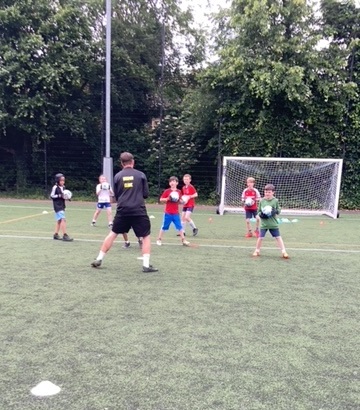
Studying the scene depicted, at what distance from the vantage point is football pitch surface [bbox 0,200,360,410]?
9.41ft

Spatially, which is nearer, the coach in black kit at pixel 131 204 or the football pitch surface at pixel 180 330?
the football pitch surface at pixel 180 330

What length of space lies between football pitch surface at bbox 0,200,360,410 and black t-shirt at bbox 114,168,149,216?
968mm

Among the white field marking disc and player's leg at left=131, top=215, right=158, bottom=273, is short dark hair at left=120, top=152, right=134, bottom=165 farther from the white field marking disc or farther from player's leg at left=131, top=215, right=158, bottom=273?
the white field marking disc

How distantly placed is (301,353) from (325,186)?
595 inches

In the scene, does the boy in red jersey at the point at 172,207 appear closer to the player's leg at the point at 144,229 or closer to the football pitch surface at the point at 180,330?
the football pitch surface at the point at 180,330

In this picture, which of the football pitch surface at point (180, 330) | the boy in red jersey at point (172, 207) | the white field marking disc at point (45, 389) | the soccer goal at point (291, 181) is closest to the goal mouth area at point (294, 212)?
the soccer goal at point (291, 181)

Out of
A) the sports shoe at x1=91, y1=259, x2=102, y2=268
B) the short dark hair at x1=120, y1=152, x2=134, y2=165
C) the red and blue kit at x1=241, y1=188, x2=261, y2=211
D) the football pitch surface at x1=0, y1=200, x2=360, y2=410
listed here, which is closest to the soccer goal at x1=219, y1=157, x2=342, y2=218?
the red and blue kit at x1=241, y1=188, x2=261, y2=211

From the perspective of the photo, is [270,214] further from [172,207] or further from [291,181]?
[291,181]

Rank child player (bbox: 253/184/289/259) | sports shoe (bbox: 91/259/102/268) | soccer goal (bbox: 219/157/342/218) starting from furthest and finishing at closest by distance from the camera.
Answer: soccer goal (bbox: 219/157/342/218)
child player (bbox: 253/184/289/259)
sports shoe (bbox: 91/259/102/268)

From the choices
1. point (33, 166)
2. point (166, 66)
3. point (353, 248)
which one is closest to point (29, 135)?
point (33, 166)

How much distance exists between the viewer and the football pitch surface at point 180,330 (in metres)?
2.87

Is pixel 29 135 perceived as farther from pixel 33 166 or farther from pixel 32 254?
pixel 32 254

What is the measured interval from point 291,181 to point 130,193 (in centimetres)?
1306

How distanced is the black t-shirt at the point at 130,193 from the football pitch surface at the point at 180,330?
97cm
